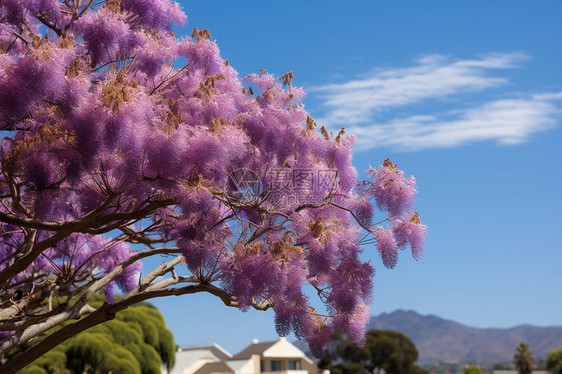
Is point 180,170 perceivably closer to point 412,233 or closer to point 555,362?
point 412,233

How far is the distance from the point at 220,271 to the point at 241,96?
7.56ft

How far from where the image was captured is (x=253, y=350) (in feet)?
168

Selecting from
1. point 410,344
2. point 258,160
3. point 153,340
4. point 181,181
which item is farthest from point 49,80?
point 410,344

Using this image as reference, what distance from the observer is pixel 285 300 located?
9406 mm

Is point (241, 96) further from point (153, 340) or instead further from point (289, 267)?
point (153, 340)

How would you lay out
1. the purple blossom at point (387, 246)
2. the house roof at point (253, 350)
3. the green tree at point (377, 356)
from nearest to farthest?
the purple blossom at point (387, 246) → the house roof at point (253, 350) → the green tree at point (377, 356)

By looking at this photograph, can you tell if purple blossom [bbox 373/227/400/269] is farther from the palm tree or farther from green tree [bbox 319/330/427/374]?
the palm tree

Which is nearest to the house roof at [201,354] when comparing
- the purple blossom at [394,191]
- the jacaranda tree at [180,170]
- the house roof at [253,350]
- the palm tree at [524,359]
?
the house roof at [253,350]

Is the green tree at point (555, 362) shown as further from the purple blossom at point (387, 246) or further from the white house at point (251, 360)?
the purple blossom at point (387, 246)

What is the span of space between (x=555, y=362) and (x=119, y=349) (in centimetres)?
5160

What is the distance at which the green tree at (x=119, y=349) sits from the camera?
77.3 feet

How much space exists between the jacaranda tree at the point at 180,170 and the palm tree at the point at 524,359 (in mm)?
57649

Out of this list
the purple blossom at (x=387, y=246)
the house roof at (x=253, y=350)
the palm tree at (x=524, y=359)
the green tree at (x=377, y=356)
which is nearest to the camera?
the purple blossom at (x=387, y=246)

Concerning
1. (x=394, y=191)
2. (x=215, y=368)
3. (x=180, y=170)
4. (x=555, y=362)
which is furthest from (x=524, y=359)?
(x=180, y=170)
